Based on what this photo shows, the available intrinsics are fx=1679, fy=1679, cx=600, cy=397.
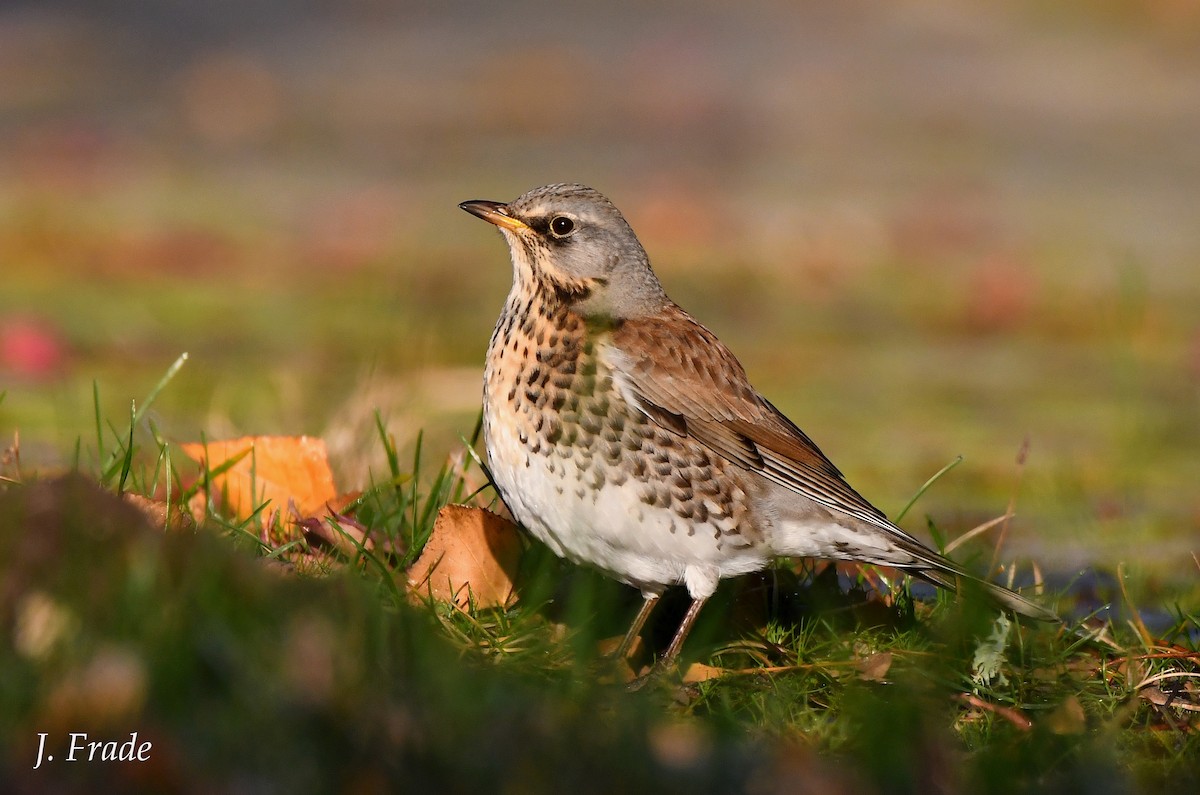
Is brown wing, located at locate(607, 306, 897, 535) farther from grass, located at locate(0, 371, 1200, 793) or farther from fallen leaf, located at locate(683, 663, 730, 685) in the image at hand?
fallen leaf, located at locate(683, 663, 730, 685)

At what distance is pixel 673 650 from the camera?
16.6 ft

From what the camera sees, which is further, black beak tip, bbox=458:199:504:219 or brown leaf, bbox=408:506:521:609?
black beak tip, bbox=458:199:504:219

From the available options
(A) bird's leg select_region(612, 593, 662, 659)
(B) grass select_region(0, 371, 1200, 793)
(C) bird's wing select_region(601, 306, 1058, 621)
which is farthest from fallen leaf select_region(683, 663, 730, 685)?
(C) bird's wing select_region(601, 306, 1058, 621)

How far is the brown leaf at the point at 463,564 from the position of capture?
514cm

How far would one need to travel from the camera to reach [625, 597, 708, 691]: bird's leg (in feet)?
15.6

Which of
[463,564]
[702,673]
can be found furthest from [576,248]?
[702,673]

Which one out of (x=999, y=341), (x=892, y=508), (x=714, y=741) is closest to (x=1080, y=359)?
(x=999, y=341)

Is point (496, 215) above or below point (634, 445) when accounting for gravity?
above

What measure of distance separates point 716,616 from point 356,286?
8.67m

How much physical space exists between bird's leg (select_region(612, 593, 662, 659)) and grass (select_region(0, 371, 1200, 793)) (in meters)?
0.12
